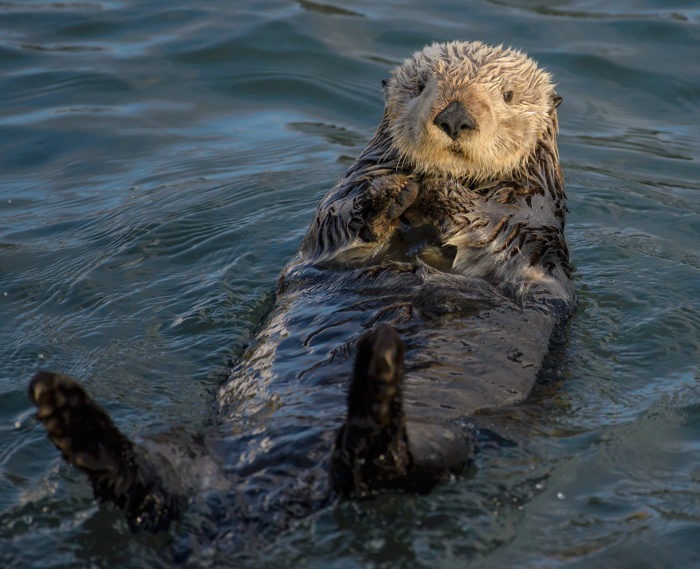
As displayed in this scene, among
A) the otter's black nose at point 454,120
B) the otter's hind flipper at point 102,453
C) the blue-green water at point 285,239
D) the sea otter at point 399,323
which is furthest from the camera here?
the otter's black nose at point 454,120

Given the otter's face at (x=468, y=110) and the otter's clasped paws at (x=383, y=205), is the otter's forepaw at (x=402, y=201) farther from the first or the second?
the otter's face at (x=468, y=110)

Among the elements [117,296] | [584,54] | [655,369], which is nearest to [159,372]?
[117,296]

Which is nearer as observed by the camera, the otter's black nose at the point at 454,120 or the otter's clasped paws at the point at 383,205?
the otter's black nose at the point at 454,120

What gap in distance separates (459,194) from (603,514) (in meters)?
1.66

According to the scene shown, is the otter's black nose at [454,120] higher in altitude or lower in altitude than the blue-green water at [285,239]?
higher

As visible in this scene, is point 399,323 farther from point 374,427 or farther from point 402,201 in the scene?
point 374,427

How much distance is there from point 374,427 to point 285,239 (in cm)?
308

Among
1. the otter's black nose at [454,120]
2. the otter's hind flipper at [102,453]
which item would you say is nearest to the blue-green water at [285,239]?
the otter's hind flipper at [102,453]

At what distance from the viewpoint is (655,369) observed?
13.6 ft

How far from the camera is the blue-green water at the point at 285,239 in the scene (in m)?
3.04

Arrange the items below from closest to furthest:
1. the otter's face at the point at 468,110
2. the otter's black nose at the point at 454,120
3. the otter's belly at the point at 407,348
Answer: the otter's belly at the point at 407,348, the otter's black nose at the point at 454,120, the otter's face at the point at 468,110

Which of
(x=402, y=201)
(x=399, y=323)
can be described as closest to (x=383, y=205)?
(x=402, y=201)

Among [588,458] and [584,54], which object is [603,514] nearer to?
[588,458]

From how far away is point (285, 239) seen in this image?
226 inches
